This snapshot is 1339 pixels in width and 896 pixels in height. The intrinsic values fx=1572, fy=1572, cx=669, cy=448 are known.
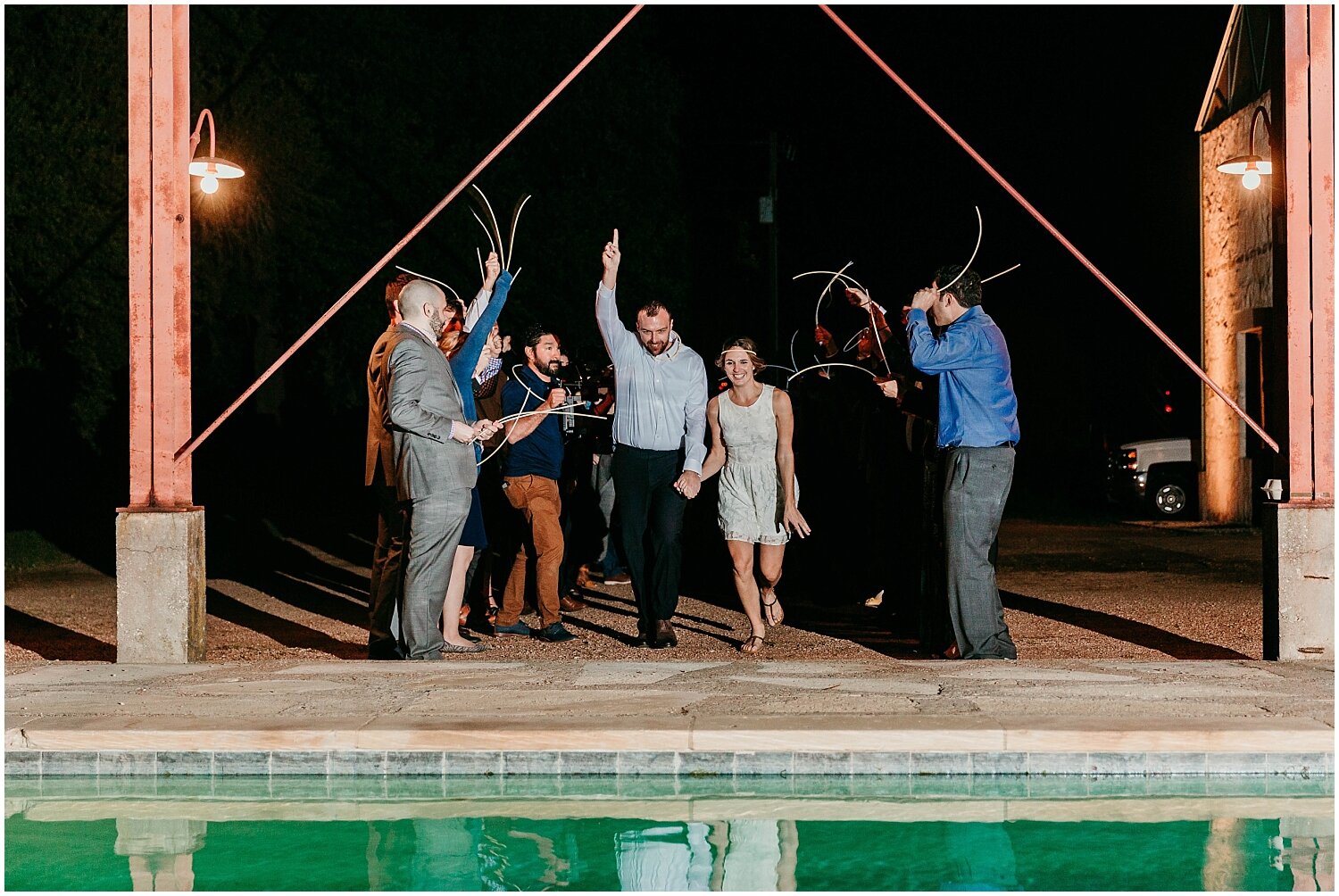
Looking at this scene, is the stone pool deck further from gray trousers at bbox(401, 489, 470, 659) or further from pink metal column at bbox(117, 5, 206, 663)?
pink metal column at bbox(117, 5, 206, 663)

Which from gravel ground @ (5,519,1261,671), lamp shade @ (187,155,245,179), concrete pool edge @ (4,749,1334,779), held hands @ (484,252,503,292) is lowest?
concrete pool edge @ (4,749,1334,779)

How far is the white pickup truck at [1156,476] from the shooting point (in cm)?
2023

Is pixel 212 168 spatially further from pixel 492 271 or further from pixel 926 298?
pixel 926 298

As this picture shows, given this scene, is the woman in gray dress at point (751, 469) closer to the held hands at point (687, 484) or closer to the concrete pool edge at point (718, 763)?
the held hands at point (687, 484)

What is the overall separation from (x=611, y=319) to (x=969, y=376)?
1940 mm

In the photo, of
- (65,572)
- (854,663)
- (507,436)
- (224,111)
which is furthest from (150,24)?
(224,111)

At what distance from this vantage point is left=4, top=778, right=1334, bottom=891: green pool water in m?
4.75

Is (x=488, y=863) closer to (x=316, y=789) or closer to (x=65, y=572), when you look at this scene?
(x=316, y=789)

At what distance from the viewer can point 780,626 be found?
31.4 feet

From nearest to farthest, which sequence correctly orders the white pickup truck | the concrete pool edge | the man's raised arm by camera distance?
the concrete pool edge, the man's raised arm, the white pickup truck

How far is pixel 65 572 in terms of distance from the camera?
13680 mm

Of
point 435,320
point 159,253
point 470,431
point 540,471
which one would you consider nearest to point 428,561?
point 470,431

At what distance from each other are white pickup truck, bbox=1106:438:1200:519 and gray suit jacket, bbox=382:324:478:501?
1399 centimetres

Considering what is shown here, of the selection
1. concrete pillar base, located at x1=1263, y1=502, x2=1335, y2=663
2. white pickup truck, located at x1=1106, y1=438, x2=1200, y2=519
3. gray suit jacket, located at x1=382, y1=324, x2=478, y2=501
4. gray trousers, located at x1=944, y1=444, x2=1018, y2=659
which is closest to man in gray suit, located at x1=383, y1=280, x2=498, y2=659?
gray suit jacket, located at x1=382, y1=324, x2=478, y2=501
